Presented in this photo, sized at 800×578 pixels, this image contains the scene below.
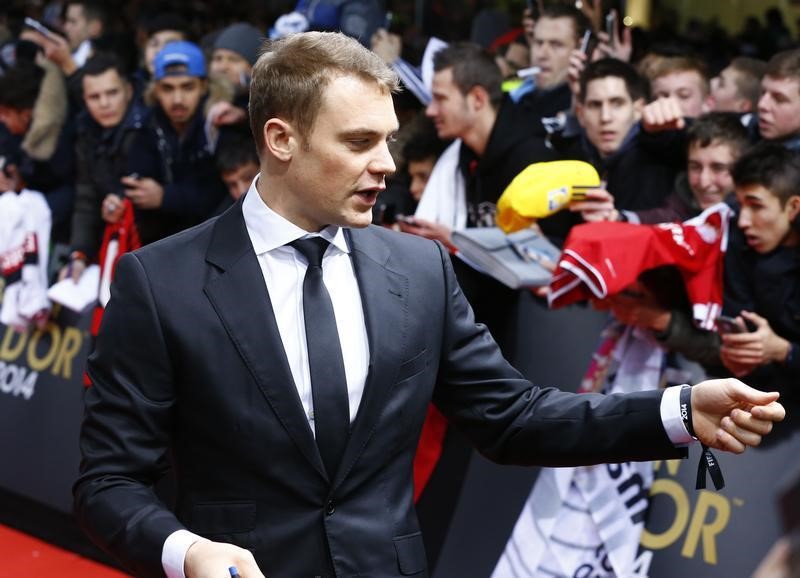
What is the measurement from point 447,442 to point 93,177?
273 cm

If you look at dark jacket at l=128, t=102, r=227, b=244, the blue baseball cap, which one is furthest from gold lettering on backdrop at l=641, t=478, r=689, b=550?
the blue baseball cap

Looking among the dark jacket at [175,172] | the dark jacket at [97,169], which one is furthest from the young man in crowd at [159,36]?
the dark jacket at [175,172]

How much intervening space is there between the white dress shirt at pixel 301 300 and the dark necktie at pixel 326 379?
0.10ft

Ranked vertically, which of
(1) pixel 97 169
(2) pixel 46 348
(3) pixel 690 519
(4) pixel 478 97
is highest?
(4) pixel 478 97

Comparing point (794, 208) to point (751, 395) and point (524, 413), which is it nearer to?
point (524, 413)

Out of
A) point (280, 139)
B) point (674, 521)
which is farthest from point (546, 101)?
point (280, 139)

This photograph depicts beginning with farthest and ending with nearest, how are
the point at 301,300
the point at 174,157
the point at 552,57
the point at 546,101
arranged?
1. the point at 174,157
2. the point at 552,57
3. the point at 546,101
4. the point at 301,300

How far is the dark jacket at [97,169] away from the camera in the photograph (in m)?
6.29

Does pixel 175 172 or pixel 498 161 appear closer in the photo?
pixel 498 161

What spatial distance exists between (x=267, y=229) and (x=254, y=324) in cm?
22

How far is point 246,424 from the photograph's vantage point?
2447 mm

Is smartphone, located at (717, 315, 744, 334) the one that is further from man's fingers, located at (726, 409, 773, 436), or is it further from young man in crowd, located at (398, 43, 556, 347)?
man's fingers, located at (726, 409, 773, 436)

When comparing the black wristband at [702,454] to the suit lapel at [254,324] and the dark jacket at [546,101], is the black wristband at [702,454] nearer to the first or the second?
the suit lapel at [254,324]

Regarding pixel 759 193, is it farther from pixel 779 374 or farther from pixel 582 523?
pixel 582 523
